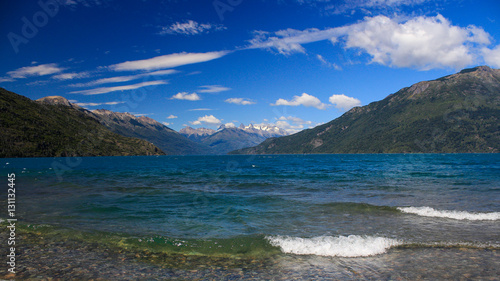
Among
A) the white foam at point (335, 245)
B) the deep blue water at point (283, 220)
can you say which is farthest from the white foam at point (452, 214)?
the white foam at point (335, 245)

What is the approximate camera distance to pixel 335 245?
11.7 meters

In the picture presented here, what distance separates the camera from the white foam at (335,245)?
11.2m

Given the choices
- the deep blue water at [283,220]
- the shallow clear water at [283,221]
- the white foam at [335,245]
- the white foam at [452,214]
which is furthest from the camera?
the white foam at [452,214]

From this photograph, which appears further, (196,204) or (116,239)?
(196,204)

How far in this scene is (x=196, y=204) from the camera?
22.6m

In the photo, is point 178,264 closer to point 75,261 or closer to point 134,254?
point 134,254

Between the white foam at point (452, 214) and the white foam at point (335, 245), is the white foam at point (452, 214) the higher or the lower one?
the lower one

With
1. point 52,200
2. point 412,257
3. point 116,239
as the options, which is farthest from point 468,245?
point 52,200

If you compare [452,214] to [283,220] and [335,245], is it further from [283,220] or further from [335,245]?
[283,220]

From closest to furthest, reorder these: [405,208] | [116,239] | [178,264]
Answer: [178,264]
[116,239]
[405,208]

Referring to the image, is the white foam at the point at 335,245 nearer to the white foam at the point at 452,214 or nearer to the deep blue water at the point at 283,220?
the deep blue water at the point at 283,220

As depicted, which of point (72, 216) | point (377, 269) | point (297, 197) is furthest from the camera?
point (297, 197)

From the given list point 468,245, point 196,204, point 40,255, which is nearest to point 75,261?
point 40,255

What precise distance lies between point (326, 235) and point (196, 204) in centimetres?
1269
